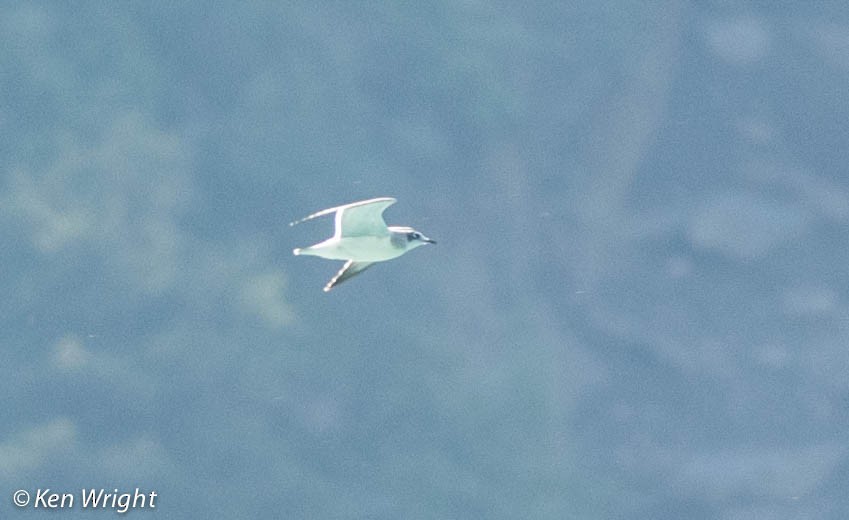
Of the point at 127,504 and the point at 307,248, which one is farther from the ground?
the point at 307,248

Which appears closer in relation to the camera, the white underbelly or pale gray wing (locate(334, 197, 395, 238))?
pale gray wing (locate(334, 197, 395, 238))

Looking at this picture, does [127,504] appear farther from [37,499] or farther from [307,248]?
[307,248]

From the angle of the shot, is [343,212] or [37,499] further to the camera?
[37,499]

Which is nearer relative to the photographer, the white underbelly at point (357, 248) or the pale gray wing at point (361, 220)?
the pale gray wing at point (361, 220)

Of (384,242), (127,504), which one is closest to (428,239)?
(384,242)
